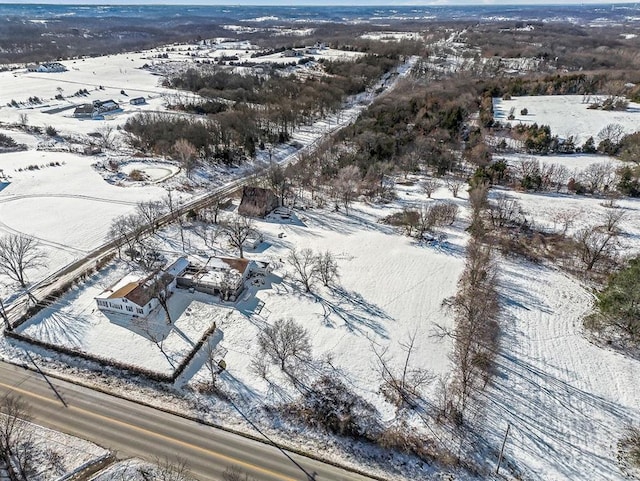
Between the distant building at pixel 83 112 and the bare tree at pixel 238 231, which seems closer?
the bare tree at pixel 238 231

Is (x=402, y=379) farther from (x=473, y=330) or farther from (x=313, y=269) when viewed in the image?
(x=313, y=269)

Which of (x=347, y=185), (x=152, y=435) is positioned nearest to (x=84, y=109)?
(x=347, y=185)

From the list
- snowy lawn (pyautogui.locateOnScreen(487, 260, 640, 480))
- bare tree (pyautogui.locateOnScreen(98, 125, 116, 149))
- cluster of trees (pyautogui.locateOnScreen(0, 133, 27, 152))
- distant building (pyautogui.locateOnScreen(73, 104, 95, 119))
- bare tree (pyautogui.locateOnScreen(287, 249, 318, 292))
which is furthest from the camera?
distant building (pyautogui.locateOnScreen(73, 104, 95, 119))

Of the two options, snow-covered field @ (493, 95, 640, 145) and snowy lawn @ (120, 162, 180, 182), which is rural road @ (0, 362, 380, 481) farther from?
snow-covered field @ (493, 95, 640, 145)

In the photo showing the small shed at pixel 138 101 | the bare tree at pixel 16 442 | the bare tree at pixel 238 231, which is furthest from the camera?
the small shed at pixel 138 101

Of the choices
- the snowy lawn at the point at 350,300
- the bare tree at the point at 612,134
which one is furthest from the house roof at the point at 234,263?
the bare tree at the point at 612,134

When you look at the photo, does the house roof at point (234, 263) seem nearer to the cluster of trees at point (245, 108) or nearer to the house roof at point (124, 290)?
the house roof at point (124, 290)

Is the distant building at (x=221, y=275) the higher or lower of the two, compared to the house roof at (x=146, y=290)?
lower

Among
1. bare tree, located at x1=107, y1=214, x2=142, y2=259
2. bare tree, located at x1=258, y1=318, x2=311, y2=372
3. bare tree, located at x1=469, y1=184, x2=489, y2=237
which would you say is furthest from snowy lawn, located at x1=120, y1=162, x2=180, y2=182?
bare tree, located at x1=469, y1=184, x2=489, y2=237
